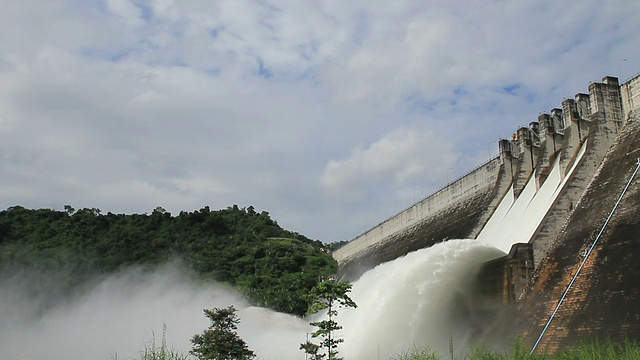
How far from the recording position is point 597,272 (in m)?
16.5

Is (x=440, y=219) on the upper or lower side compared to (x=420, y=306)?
upper

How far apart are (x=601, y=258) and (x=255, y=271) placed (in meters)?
39.2

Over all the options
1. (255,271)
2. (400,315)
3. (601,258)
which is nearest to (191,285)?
(255,271)

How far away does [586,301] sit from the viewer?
16.1m

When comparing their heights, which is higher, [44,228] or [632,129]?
[44,228]

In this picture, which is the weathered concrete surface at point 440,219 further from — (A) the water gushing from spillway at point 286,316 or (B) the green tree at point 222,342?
(B) the green tree at point 222,342

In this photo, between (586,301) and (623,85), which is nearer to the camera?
(586,301)

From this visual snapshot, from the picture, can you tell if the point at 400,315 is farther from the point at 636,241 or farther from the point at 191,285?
the point at 191,285

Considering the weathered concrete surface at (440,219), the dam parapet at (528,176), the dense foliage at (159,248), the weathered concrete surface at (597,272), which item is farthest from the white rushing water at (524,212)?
the dense foliage at (159,248)

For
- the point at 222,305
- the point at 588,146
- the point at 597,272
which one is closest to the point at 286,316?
the point at 222,305

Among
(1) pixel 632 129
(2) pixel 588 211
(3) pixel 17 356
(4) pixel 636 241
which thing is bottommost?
(3) pixel 17 356

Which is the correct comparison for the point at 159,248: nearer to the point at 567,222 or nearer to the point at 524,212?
the point at 524,212

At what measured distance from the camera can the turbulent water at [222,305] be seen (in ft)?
72.0

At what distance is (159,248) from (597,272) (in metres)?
45.4
